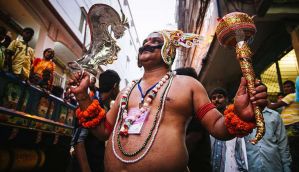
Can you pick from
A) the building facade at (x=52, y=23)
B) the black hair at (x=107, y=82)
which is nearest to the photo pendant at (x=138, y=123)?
the black hair at (x=107, y=82)

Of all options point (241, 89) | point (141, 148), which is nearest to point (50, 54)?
point (141, 148)

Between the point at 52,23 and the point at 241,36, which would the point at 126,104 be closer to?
the point at 241,36

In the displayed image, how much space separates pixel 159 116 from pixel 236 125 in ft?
1.92

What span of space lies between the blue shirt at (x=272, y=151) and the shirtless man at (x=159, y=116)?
2.06 metres

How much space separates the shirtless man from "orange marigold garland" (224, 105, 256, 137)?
1.4 inches

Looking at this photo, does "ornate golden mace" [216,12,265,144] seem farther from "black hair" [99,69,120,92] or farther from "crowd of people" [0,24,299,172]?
"black hair" [99,69,120,92]

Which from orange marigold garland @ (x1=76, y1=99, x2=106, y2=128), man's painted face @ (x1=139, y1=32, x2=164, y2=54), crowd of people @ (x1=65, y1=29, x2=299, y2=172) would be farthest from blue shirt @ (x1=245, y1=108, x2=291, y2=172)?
orange marigold garland @ (x1=76, y1=99, x2=106, y2=128)

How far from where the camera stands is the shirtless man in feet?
4.85

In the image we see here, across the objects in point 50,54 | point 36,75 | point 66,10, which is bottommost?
point 36,75

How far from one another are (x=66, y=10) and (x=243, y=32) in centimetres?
1081

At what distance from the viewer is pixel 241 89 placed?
53.8 inches

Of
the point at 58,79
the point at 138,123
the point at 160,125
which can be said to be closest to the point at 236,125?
the point at 160,125

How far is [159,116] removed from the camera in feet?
5.59

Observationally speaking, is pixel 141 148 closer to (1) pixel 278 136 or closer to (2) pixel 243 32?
(2) pixel 243 32
